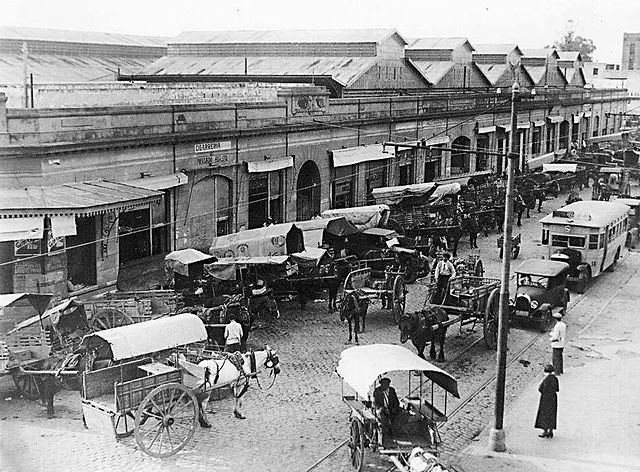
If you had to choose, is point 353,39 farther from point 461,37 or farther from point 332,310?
point 332,310

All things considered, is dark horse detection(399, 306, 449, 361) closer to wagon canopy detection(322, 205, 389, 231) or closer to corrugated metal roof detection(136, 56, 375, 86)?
wagon canopy detection(322, 205, 389, 231)

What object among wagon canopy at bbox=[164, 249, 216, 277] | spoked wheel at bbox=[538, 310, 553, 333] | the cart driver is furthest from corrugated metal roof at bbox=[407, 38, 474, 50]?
the cart driver

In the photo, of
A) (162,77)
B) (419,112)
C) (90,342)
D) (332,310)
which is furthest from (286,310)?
(162,77)

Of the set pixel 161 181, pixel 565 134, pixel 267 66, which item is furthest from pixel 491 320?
pixel 565 134

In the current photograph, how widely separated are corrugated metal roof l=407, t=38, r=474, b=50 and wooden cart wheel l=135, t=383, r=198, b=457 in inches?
1820

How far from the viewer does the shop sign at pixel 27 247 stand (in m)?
22.0

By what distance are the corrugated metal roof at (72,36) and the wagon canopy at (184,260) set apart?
23767 mm

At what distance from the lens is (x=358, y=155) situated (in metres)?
39.0

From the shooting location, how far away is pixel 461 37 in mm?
57219

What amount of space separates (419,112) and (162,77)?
1510cm

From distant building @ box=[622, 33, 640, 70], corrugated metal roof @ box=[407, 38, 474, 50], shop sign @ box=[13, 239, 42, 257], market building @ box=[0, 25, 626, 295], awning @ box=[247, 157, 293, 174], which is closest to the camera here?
shop sign @ box=[13, 239, 42, 257]

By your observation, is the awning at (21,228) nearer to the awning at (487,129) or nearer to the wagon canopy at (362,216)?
the wagon canopy at (362,216)

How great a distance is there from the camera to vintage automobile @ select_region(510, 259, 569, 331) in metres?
22.7

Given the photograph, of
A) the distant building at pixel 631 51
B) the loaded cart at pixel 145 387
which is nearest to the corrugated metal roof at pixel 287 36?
the loaded cart at pixel 145 387
